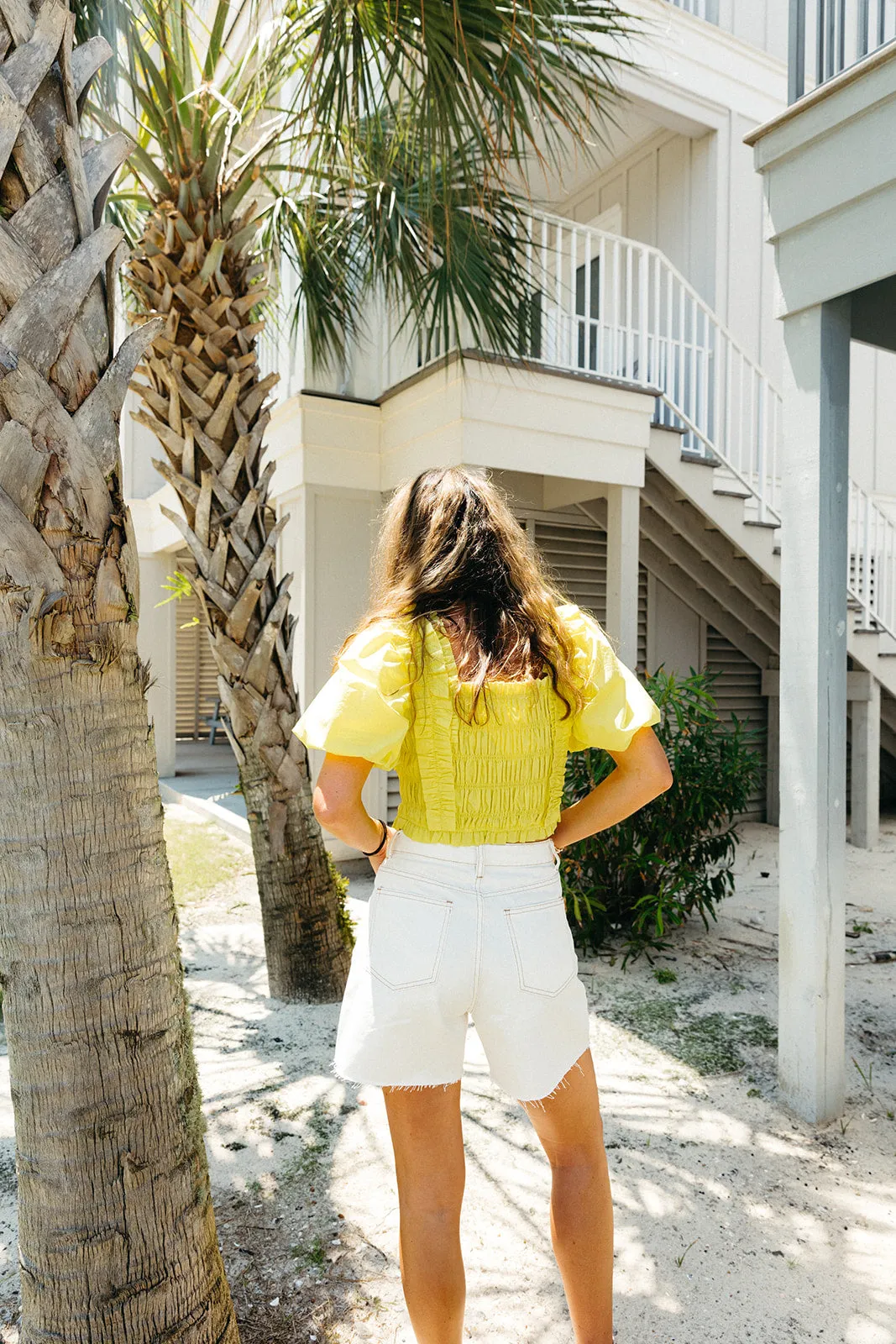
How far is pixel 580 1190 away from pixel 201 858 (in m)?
6.06

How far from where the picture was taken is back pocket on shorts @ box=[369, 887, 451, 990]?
156 cm

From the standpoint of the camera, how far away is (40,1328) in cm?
161

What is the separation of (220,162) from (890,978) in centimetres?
498

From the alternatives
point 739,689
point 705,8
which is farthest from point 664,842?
point 705,8

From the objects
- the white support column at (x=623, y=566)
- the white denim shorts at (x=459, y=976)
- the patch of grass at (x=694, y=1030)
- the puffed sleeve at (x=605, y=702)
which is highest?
the white support column at (x=623, y=566)

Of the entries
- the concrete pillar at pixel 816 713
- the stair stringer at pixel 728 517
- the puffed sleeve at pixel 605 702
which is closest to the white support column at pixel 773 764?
the stair stringer at pixel 728 517

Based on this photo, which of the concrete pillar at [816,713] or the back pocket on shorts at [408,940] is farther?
the concrete pillar at [816,713]

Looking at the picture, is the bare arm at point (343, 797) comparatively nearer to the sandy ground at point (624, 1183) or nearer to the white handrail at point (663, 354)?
the sandy ground at point (624, 1183)

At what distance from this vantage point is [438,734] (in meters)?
1.67

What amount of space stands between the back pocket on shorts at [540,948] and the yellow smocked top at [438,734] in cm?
14

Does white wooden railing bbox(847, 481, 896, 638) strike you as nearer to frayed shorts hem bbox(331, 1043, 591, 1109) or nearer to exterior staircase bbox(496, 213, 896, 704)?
exterior staircase bbox(496, 213, 896, 704)

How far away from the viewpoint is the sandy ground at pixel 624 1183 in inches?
83.0

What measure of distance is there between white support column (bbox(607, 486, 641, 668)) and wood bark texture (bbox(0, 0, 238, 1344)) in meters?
4.81

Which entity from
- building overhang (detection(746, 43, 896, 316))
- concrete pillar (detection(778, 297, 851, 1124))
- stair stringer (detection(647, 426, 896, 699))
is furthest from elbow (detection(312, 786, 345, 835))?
stair stringer (detection(647, 426, 896, 699))
